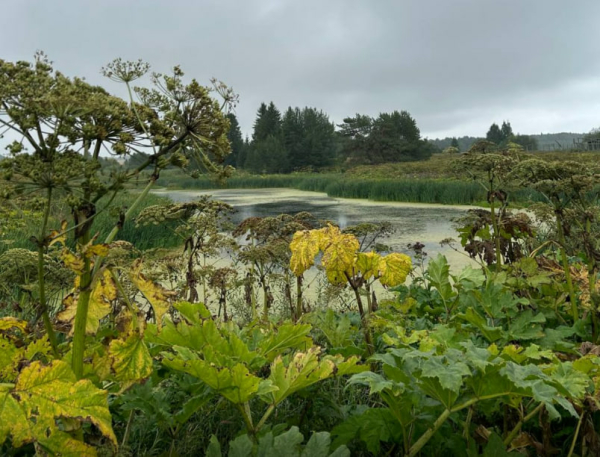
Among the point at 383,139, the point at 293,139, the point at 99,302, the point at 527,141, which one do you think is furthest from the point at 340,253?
the point at 527,141

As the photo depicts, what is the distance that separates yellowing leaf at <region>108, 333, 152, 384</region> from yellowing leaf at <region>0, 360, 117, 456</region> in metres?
0.06

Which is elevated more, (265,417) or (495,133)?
(495,133)

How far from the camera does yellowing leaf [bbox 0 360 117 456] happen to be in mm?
789

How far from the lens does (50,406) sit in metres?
0.80

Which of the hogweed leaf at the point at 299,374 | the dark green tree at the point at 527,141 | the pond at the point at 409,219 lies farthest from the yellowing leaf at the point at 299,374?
the dark green tree at the point at 527,141

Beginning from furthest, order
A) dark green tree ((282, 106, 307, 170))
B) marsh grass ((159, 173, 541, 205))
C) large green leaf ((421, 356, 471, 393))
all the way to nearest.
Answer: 1. dark green tree ((282, 106, 307, 170))
2. marsh grass ((159, 173, 541, 205))
3. large green leaf ((421, 356, 471, 393))

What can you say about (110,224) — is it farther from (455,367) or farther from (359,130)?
(359,130)

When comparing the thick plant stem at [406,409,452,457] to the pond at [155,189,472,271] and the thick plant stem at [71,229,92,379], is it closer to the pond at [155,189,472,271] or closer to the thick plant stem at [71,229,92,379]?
the thick plant stem at [71,229,92,379]

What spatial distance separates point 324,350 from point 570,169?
4.29 ft

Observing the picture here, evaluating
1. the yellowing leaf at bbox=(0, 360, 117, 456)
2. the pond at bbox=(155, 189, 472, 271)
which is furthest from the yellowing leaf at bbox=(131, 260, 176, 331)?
the pond at bbox=(155, 189, 472, 271)

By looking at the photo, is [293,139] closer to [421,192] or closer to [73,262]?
[421,192]

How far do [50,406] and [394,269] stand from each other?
1.31 m

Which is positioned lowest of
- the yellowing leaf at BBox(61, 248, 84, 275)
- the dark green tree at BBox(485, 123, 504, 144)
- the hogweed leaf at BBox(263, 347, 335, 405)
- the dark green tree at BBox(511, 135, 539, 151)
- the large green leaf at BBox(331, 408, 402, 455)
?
the large green leaf at BBox(331, 408, 402, 455)

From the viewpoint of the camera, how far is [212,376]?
985 mm
